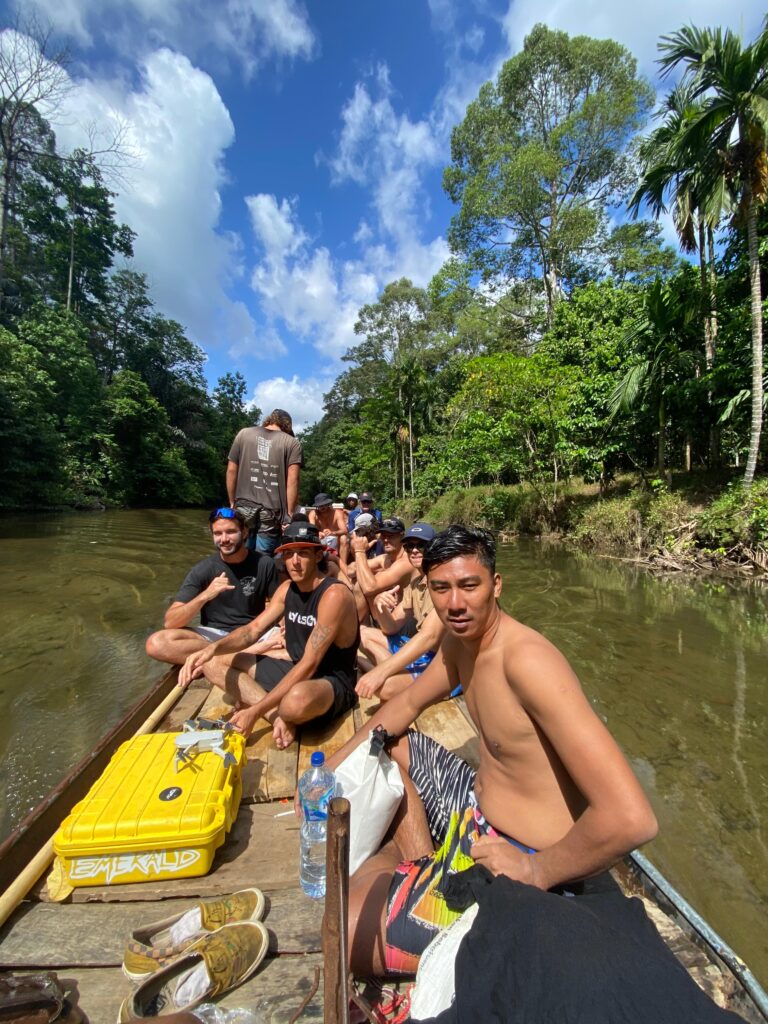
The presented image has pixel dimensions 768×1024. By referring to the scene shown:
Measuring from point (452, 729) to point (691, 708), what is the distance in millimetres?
3032

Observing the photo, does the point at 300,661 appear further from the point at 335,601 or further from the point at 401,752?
the point at 401,752

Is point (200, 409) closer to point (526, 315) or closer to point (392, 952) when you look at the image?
point (526, 315)

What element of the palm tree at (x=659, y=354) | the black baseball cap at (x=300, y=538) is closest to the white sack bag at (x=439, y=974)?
the black baseball cap at (x=300, y=538)

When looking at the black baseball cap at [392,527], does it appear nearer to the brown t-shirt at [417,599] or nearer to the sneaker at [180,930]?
the brown t-shirt at [417,599]

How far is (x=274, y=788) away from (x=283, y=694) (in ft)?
1.84

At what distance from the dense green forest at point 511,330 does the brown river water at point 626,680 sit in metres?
4.78

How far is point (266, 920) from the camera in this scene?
1.74 metres

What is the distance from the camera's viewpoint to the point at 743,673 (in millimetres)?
5531

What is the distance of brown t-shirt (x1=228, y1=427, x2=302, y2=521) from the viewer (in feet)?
16.3

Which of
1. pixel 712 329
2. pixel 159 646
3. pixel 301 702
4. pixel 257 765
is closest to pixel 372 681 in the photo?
pixel 301 702

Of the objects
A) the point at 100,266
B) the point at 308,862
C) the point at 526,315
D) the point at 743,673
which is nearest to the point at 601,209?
the point at 526,315

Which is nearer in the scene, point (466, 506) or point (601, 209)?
point (466, 506)

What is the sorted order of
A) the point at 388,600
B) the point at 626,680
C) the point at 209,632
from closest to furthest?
the point at 209,632, the point at 388,600, the point at 626,680

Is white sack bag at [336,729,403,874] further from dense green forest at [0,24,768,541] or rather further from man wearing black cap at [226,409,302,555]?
dense green forest at [0,24,768,541]
